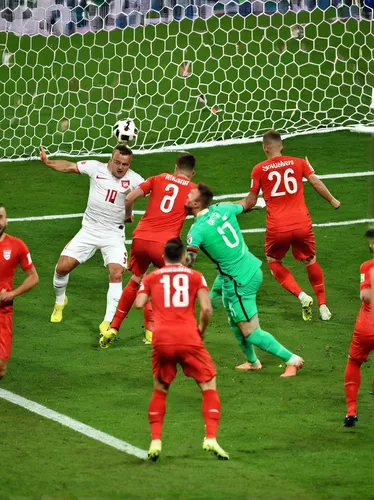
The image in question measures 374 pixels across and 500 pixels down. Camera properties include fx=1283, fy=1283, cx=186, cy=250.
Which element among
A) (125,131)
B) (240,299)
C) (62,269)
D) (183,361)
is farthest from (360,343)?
(125,131)

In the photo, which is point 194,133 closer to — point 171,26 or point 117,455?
point 171,26

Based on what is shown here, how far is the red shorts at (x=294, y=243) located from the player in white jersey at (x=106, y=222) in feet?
5.74

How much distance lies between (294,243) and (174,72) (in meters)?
9.50

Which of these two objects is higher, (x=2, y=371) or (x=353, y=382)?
(x=353, y=382)

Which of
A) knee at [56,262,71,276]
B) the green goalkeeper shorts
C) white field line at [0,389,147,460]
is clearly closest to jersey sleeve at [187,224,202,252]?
the green goalkeeper shorts

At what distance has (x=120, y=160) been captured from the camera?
14789mm

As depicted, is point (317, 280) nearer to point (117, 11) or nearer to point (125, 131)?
point (125, 131)

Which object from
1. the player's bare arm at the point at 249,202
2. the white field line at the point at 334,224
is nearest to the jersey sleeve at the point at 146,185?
the player's bare arm at the point at 249,202

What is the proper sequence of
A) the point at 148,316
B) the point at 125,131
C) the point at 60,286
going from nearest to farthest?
the point at 148,316
the point at 60,286
the point at 125,131

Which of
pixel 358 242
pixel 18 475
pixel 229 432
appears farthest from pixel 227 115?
pixel 18 475

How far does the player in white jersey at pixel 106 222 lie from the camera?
15.0 m

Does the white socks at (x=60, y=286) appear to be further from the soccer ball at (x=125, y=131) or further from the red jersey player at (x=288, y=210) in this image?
the red jersey player at (x=288, y=210)

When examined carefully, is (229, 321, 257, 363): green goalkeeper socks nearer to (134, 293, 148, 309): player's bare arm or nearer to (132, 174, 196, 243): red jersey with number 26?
(132, 174, 196, 243): red jersey with number 26

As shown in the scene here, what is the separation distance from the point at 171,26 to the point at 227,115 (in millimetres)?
2250
